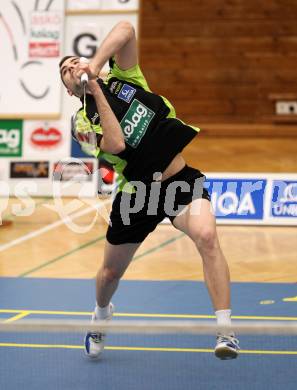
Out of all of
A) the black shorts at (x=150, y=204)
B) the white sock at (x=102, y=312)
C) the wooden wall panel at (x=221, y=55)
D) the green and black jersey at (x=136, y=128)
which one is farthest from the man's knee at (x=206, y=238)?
the wooden wall panel at (x=221, y=55)

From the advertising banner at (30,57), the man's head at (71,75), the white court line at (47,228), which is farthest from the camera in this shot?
the advertising banner at (30,57)

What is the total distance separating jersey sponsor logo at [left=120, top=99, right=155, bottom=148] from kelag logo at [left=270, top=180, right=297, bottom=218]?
4.68 meters

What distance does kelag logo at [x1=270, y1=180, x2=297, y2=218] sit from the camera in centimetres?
972

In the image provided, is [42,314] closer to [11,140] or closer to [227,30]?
[11,140]

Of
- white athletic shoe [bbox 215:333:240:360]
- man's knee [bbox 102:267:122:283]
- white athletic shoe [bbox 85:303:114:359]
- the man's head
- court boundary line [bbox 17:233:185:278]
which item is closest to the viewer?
white athletic shoe [bbox 215:333:240:360]

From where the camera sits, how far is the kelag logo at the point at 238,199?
9.73 m

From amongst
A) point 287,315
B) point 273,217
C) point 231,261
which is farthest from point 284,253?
point 287,315

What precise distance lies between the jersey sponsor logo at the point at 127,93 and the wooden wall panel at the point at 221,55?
9.95 m

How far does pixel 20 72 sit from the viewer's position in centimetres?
1098

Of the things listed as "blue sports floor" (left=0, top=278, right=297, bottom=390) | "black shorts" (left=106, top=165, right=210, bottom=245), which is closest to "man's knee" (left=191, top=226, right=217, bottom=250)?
"black shorts" (left=106, top=165, right=210, bottom=245)

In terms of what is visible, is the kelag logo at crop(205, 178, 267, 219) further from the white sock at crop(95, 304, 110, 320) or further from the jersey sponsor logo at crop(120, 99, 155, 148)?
the jersey sponsor logo at crop(120, 99, 155, 148)

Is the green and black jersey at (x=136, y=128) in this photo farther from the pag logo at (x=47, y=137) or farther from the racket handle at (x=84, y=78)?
the pag logo at (x=47, y=137)

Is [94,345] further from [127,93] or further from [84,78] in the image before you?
[84,78]

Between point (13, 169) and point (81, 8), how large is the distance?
2022mm
